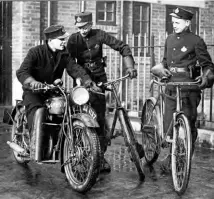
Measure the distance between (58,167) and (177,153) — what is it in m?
1.84

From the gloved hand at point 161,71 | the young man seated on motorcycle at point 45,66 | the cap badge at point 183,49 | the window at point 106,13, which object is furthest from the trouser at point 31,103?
the window at point 106,13

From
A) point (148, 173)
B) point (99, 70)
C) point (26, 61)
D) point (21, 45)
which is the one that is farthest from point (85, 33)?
point (21, 45)

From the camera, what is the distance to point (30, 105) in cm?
578

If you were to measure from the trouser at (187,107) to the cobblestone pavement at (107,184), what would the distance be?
610 millimetres

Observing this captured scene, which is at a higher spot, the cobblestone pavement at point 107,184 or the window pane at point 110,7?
the window pane at point 110,7

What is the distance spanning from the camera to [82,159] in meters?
5.31

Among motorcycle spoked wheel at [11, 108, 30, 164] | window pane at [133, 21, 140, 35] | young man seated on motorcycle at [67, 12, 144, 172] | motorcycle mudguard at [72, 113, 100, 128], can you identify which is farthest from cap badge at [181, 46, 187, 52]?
window pane at [133, 21, 140, 35]

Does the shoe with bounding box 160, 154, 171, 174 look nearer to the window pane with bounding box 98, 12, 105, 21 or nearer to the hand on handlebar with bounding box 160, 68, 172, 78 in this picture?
the hand on handlebar with bounding box 160, 68, 172, 78

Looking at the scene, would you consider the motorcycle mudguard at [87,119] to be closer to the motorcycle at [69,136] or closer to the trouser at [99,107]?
the motorcycle at [69,136]

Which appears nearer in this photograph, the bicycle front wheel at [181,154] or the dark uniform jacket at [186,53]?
the bicycle front wheel at [181,154]

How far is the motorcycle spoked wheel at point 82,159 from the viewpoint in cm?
508

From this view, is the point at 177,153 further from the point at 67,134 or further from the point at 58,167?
the point at 58,167

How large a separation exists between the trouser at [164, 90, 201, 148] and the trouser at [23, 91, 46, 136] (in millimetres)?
1526

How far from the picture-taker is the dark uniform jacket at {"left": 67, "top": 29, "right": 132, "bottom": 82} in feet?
21.2
